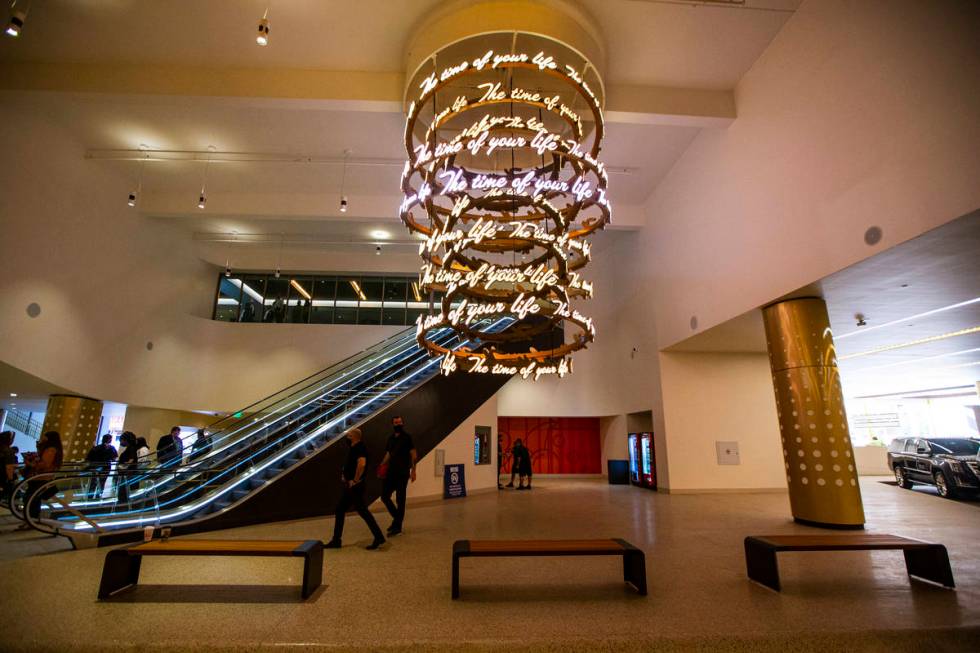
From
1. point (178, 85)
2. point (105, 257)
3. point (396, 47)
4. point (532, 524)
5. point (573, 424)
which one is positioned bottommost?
point (532, 524)

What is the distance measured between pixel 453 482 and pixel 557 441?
10474mm

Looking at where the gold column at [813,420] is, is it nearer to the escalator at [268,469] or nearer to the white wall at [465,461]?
the escalator at [268,469]

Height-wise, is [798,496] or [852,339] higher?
[852,339]

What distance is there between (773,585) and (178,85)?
1274 centimetres

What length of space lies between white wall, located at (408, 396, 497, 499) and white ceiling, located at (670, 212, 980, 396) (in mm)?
6211

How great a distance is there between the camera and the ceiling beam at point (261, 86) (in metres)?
9.20

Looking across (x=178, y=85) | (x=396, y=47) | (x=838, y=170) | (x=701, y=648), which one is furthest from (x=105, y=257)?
(x=838, y=170)

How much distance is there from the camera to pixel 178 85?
9.29m

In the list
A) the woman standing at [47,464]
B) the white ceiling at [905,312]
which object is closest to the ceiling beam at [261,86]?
the white ceiling at [905,312]

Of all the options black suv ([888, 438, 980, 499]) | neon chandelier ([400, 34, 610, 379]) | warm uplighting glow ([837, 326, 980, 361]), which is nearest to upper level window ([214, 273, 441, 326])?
neon chandelier ([400, 34, 610, 379])

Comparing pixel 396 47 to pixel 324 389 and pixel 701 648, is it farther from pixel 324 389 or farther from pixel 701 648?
pixel 701 648

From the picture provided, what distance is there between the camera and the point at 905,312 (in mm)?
9961

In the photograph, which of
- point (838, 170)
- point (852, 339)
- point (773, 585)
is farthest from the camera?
point (852, 339)

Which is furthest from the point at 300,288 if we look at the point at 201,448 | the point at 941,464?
the point at 941,464
